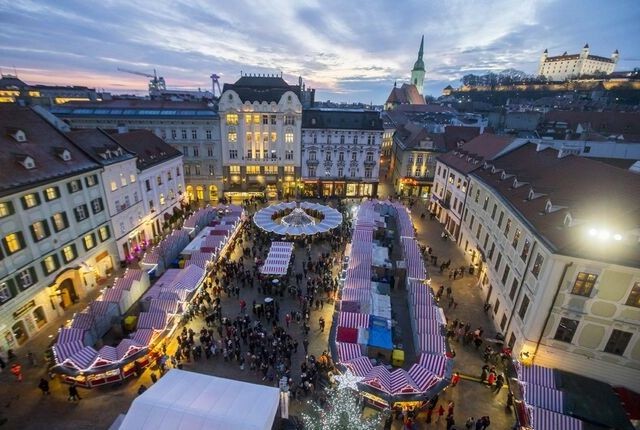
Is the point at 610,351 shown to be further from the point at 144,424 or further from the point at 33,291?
the point at 33,291

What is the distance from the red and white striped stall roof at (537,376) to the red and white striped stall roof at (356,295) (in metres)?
10.5

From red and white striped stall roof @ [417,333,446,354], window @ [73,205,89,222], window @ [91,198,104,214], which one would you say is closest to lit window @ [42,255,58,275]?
window @ [73,205,89,222]

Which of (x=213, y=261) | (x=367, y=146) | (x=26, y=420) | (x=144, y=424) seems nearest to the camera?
(x=144, y=424)

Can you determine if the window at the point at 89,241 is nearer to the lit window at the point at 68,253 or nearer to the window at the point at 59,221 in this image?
the lit window at the point at 68,253

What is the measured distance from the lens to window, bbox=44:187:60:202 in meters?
24.0

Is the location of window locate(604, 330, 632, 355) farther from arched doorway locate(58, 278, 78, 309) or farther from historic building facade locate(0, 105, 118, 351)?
arched doorway locate(58, 278, 78, 309)

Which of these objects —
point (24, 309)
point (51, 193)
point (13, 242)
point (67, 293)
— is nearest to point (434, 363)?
point (24, 309)

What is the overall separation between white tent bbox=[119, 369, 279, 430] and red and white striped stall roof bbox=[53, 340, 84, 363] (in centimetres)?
877

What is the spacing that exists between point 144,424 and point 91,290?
70.6ft

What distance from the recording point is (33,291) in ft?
75.0

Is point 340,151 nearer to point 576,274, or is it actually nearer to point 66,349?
point 576,274

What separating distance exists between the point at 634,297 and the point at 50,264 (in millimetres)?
39092

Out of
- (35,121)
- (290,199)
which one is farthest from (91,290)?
(290,199)

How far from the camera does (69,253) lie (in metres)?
26.2
